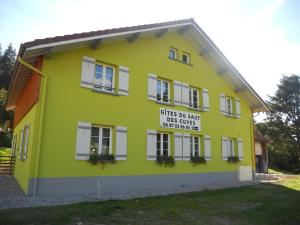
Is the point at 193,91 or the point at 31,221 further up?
the point at 193,91

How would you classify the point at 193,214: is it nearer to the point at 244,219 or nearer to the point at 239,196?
the point at 244,219

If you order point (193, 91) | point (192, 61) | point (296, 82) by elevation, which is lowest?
point (193, 91)

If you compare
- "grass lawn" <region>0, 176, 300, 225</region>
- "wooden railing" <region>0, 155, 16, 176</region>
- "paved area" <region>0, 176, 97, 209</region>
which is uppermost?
"wooden railing" <region>0, 155, 16, 176</region>

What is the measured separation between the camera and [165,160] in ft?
39.1

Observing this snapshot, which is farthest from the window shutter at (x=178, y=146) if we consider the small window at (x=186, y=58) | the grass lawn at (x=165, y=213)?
the small window at (x=186, y=58)

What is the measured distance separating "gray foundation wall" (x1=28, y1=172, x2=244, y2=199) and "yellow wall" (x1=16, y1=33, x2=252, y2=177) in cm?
22

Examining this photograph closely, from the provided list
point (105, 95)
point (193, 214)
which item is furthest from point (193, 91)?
point (193, 214)

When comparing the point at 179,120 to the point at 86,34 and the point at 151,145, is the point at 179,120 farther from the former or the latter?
the point at 86,34

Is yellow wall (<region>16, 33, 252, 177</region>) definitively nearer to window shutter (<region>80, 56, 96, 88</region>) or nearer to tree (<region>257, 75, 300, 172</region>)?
window shutter (<region>80, 56, 96, 88</region>)

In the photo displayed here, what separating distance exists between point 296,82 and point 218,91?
26051 millimetres

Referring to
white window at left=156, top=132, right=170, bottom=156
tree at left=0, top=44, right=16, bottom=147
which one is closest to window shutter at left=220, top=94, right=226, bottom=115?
white window at left=156, top=132, right=170, bottom=156

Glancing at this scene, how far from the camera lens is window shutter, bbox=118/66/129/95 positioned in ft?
36.4

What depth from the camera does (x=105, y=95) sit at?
34.7 feet

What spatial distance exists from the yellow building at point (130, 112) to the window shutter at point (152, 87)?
45 mm
